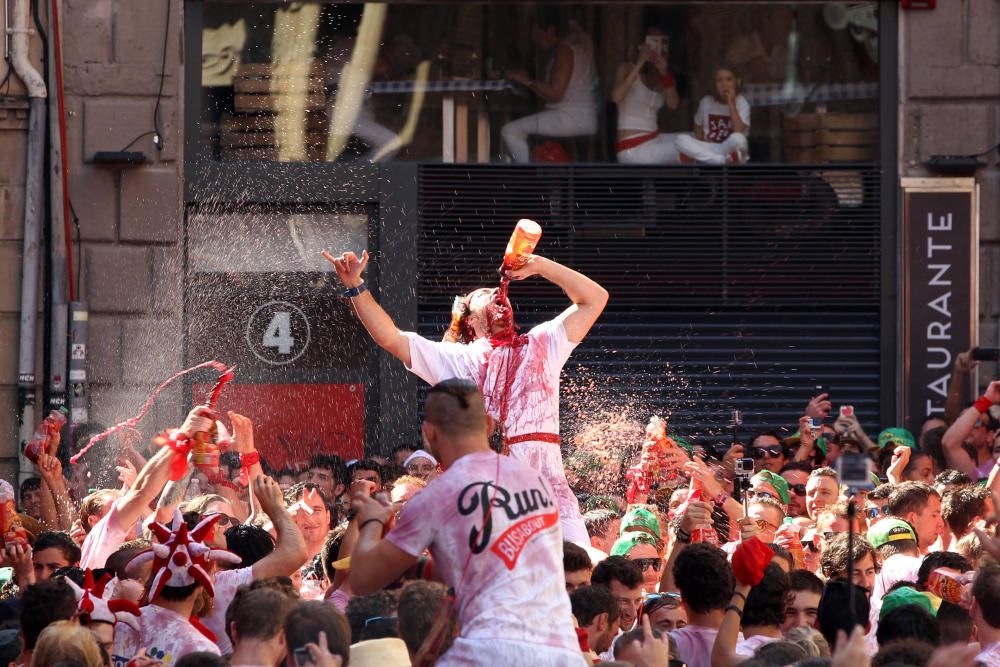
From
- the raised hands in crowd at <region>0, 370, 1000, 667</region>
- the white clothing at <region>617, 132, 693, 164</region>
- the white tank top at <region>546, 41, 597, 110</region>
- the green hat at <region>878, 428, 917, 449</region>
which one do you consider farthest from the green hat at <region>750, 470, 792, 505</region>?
the white tank top at <region>546, 41, 597, 110</region>

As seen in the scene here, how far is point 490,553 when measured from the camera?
4883 millimetres

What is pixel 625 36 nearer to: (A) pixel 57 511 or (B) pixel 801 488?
(B) pixel 801 488

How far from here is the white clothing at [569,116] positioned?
14.2 m

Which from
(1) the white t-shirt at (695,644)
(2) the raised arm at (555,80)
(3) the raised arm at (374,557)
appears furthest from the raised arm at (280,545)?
(2) the raised arm at (555,80)

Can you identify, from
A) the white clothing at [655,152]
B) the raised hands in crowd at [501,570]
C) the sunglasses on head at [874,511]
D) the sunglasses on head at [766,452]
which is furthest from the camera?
the white clothing at [655,152]

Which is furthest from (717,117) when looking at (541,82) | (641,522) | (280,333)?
(641,522)

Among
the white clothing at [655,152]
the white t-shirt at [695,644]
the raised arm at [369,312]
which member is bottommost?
the white t-shirt at [695,644]

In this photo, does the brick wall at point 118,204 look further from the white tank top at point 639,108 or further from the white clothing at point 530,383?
the white clothing at point 530,383

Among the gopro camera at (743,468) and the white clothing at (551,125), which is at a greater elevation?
the white clothing at (551,125)

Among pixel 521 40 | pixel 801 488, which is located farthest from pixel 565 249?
pixel 801 488

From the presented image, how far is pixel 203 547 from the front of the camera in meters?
5.92

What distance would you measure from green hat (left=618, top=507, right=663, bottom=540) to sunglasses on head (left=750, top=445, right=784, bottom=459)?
9.45 ft

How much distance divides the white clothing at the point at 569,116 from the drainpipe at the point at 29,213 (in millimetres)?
3647

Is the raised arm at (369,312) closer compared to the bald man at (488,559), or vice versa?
the bald man at (488,559)
